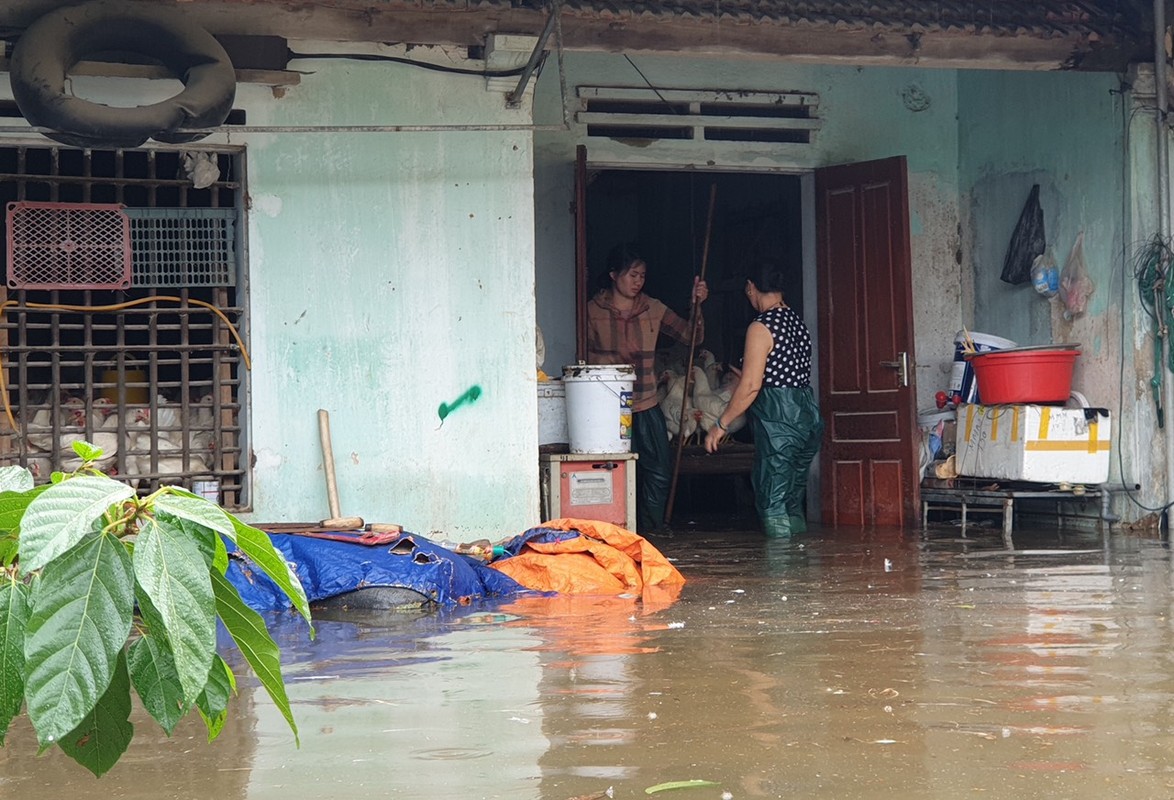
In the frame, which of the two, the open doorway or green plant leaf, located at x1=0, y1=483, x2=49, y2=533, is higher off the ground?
the open doorway

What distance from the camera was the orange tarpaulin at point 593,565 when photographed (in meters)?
6.39

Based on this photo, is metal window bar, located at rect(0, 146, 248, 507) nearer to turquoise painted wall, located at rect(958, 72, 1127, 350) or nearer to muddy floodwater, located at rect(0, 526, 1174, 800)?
muddy floodwater, located at rect(0, 526, 1174, 800)

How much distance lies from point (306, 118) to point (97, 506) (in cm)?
587

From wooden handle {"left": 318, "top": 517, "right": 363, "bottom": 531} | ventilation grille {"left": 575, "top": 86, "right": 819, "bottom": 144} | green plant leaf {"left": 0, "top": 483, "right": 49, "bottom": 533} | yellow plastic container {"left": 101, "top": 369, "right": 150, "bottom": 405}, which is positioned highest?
ventilation grille {"left": 575, "top": 86, "right": 819, "bottom": 144}

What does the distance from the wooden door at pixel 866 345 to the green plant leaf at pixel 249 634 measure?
7.74m

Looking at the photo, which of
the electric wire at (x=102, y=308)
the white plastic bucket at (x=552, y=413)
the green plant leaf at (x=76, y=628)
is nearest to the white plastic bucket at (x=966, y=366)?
the white plastic bucket at (x=552, y=413)

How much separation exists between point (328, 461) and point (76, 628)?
18.1ft

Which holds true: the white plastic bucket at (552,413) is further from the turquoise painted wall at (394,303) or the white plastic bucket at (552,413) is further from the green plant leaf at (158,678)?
the green plant leaf at (158,678)

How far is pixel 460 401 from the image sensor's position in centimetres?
733

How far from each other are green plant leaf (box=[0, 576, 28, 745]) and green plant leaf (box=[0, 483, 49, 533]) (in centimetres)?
11

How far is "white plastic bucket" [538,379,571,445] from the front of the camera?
8219 millimetres

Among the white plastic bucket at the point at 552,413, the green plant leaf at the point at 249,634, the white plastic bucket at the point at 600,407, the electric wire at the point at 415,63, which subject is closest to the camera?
the green plant leaf at the point at 249,634

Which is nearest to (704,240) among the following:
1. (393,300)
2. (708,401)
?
(708,401)

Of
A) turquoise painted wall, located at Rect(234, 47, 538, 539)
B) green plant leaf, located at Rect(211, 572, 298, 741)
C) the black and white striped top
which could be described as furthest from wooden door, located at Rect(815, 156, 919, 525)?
green plant leaf, located at Rect(211, 572, 298, 741)
